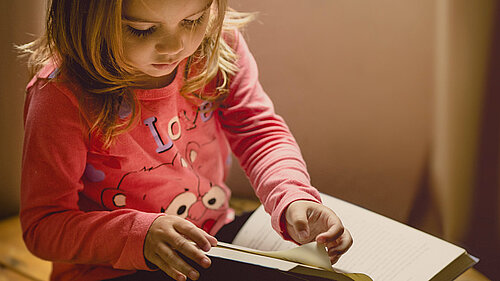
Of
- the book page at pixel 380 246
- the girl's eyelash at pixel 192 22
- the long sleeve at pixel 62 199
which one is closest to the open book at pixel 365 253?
the book page at pixel 380 246

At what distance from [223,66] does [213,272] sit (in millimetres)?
245

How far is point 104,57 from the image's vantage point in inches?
23.5

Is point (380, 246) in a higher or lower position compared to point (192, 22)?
lower

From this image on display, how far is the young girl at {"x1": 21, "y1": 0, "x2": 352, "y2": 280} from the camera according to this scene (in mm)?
571

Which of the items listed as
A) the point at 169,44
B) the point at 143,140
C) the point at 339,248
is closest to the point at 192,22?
the point at 169,44

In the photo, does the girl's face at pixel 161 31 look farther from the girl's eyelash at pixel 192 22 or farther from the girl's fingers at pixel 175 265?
the girl's fingers at pixel 175 265

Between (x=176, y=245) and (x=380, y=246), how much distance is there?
0.26m

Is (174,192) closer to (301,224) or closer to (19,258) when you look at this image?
(301,224)

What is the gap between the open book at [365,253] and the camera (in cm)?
59

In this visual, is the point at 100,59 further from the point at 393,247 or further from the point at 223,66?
the point at 393,247

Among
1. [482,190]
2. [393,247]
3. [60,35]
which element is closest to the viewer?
[60,35]

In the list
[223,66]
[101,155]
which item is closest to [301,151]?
[223,66]

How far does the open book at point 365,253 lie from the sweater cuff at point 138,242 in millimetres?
76

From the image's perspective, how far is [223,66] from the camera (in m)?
0.73
